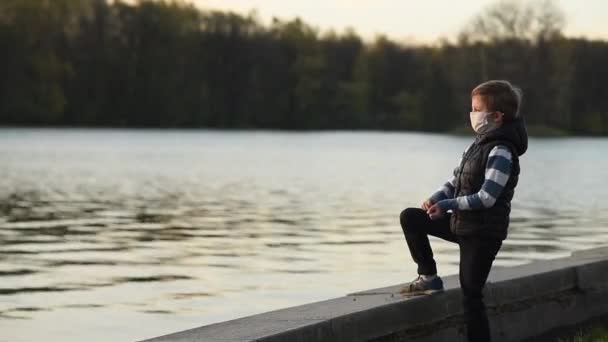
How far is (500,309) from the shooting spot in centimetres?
678

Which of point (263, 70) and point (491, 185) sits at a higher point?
point (491, 185)

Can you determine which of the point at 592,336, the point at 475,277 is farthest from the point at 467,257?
the point at 592,336

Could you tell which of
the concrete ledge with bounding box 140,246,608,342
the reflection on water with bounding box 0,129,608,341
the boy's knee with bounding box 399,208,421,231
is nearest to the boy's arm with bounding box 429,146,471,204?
the boy's knee with bounding box 399,208,421,231

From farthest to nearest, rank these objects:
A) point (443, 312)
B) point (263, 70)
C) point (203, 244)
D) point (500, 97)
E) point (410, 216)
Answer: point (263, 70) < point (203, 244) < point (443, 312) < point (410, 216) < point (500, 97)

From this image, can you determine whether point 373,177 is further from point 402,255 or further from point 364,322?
point 364,322

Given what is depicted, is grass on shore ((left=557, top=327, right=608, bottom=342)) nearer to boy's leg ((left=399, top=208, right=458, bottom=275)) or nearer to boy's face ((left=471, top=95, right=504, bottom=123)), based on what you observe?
boy's leg ((left=399, top=208, right=458, bottom=275))

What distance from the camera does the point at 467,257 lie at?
605 centimetres

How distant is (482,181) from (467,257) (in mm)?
397

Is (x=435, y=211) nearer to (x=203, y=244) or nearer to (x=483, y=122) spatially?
(x=483, y=122)

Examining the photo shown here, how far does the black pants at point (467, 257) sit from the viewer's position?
19.7ft

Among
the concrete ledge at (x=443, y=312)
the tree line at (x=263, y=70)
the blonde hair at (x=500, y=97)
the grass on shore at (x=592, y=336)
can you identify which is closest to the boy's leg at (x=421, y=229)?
the concrete ledge at (x=443, y=312)

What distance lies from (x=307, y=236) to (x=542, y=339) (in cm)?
955

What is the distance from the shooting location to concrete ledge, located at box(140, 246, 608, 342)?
548 cm

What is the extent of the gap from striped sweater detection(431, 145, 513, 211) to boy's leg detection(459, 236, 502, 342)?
0.20 m
